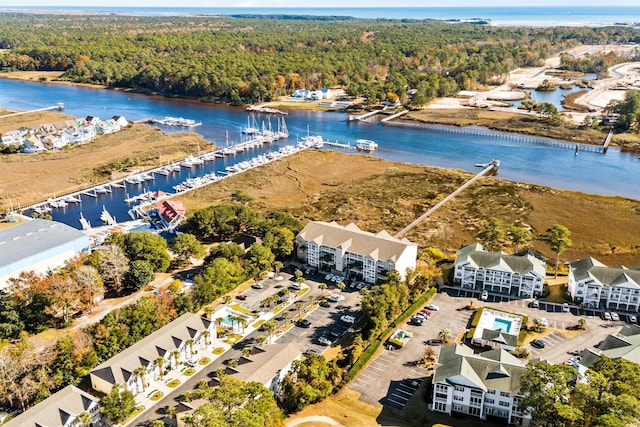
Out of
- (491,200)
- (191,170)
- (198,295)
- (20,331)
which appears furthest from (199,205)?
(491,200)

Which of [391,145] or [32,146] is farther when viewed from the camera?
[391,145]

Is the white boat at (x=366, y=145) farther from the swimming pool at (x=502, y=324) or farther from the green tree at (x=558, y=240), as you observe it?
the swimming pool at (x=502, y=324)

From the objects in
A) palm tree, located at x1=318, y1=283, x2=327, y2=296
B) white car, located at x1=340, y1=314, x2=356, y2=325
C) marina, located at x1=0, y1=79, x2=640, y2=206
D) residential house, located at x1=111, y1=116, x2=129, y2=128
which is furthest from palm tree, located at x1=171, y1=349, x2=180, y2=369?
residential house, located at x1=111, y1=116, x2=129, y2=128

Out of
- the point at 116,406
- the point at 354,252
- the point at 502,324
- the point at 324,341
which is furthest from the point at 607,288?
the point at 116,406

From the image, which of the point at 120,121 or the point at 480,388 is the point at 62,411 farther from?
the point at 120,121

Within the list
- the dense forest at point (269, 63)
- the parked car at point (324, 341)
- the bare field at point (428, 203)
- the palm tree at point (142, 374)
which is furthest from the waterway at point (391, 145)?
the parked car at point (324, 341)
